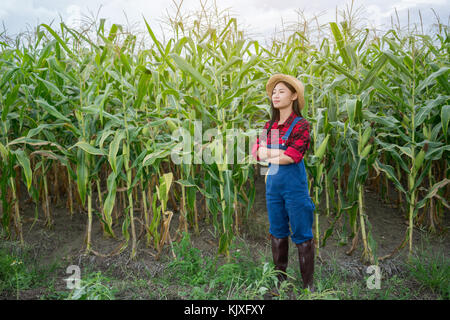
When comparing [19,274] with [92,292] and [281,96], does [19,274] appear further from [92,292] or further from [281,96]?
[281,96]

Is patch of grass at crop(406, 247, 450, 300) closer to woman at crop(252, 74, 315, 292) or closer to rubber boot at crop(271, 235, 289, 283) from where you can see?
woman at crop(252, 74, 315, 292)

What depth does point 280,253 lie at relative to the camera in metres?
2.41

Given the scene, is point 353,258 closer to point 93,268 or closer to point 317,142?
point 317,142

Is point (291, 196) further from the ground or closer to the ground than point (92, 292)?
further from the ground

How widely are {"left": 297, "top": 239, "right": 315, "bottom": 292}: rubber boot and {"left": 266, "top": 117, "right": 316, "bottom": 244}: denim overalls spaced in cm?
5

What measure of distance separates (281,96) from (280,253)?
119 centimetres

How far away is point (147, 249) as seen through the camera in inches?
121

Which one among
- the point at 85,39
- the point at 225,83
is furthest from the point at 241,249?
the point at 85,39

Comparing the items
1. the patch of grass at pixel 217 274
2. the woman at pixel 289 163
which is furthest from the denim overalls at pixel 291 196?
the patch of grass at pixel 217 274

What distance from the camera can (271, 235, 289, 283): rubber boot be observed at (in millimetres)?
2379

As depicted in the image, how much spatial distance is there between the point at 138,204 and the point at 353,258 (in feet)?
7.95

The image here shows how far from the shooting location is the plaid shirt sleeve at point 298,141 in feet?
6.66

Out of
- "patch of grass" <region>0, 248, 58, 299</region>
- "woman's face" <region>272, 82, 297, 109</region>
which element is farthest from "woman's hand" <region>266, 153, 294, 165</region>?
"patch of grass" <region>0, 248, 58, 299</region>

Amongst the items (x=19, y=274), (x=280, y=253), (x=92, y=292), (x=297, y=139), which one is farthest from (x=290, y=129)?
(x=19, y=274)
